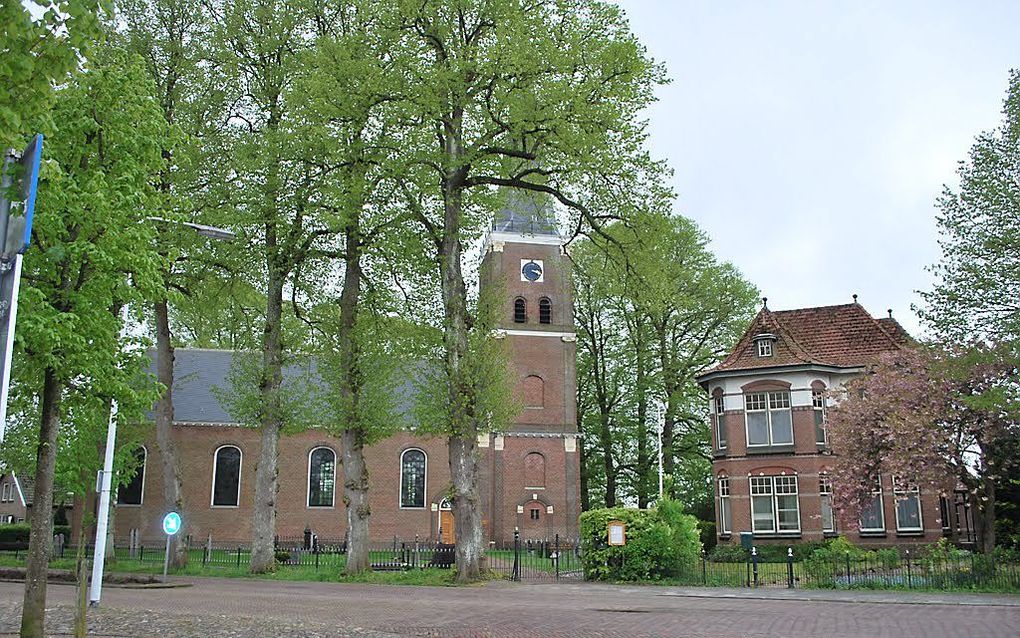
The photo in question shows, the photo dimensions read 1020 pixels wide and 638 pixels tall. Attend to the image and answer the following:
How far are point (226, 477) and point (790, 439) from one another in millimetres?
27271

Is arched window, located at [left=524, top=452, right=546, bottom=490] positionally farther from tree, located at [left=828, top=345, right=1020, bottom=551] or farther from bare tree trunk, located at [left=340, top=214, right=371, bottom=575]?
bare tree trunk, located at [left=340, top=214, right=371, bottom=575]

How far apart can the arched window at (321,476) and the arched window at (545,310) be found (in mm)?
13153

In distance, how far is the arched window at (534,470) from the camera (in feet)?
148

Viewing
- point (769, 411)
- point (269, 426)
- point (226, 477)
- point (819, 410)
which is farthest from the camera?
point (226, 477)

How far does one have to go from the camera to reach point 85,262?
1148 cm

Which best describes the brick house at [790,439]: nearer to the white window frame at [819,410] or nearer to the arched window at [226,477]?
the white window frame at [819,410]

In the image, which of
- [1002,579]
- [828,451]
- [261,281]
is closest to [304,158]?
[261,281]

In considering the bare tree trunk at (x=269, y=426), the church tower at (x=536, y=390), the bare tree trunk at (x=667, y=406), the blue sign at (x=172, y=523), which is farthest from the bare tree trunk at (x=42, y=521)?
the bare tree trunk at (x=667, y=406)

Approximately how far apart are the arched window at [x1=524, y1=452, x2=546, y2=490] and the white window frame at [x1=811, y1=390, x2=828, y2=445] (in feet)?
51.3

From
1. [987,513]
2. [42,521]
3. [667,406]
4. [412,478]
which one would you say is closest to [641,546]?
[987,513]

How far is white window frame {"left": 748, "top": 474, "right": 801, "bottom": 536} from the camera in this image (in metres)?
33.9

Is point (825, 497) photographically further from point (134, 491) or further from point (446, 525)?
point (134, 491)

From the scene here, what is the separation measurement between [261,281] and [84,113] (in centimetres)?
1482

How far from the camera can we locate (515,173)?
25141 millimetres
